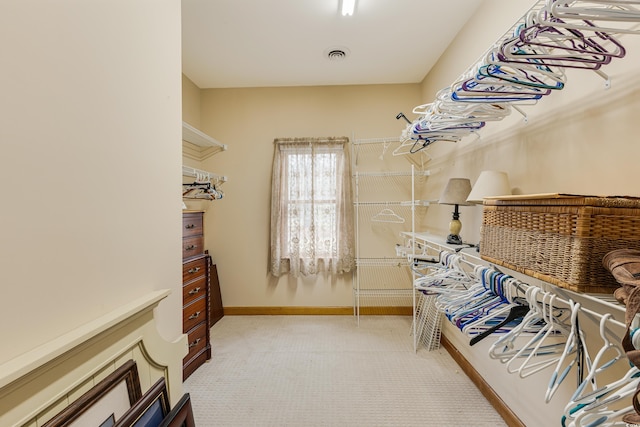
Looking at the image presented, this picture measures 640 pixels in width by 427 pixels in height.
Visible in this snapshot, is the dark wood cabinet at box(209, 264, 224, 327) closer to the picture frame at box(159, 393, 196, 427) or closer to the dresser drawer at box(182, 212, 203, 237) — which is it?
the dresser drawer at box(182, 212, 203, 237)

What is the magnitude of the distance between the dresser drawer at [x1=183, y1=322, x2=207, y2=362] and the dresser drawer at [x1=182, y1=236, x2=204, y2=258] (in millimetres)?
591

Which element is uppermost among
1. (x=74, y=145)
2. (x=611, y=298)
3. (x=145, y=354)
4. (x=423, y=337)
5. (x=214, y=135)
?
(x=214, y=135)

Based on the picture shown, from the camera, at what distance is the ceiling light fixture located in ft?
5.93

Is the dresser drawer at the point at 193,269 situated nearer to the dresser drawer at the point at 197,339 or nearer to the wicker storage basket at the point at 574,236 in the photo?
the dresser drawer at the point at 197,339

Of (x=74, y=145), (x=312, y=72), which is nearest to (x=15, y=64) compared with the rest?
(x=74, y=145)

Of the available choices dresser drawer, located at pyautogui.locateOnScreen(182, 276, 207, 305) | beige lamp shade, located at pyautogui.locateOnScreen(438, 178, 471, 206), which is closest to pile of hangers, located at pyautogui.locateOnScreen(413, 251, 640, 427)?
beige lamp shade, located at pyautogui.locateOnScreen(438, 178, 471, 206)

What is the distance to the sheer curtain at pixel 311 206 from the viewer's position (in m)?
3.09

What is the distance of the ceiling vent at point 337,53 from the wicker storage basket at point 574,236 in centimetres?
213

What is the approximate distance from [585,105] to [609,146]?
223 mm

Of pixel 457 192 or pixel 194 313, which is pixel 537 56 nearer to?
pixel 457 192

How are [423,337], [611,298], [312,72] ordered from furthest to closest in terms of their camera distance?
1. [312,72]
2. [423,337]
3. [611,298]

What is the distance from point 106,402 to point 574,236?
135 centimetres

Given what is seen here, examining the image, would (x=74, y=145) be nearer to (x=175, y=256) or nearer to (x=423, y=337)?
(x=175, y=256)

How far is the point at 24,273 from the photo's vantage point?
23.3 inches
